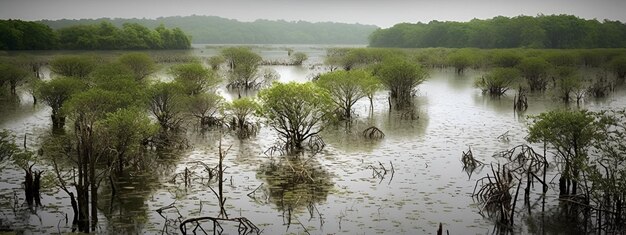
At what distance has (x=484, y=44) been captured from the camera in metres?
130

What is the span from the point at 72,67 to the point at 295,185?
35256 mm

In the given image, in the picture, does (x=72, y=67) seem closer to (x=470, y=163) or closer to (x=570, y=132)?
(x=470, y=163)

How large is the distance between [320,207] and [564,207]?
7.04 meters

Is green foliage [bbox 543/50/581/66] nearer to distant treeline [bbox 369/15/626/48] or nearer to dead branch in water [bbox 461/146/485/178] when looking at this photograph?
distant treeline [bbox 369/15/626/48]

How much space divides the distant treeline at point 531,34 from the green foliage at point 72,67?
97.0 m

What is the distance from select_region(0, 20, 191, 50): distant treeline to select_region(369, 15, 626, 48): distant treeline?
69.5 meters

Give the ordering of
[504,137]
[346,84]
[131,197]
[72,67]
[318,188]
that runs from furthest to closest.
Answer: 1. [72,67]
2. [346,84]
3. [504,137]
4. [318,188]
5. [131,197]

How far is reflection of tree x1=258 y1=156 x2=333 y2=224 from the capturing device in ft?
51.8

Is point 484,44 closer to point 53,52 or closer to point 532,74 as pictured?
point 532,74

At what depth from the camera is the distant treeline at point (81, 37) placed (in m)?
90.7

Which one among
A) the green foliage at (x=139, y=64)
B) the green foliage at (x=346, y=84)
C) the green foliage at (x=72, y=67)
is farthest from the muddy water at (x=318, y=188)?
the green foliage at (x=139, y=64)

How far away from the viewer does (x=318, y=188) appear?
17.6 meters

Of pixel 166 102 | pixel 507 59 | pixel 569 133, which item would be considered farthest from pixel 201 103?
pixel 507 59

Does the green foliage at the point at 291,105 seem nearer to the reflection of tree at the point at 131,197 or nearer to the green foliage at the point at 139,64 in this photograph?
the reflection of tree at the point at 131,197
